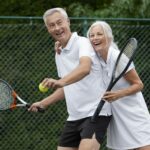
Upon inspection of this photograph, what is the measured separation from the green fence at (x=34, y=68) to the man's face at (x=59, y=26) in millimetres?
2199

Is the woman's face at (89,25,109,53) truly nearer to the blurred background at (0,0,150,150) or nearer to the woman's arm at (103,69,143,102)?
the woman's arm at (103,69,143,102)

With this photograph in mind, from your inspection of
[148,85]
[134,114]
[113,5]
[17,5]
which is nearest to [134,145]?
[134,114]

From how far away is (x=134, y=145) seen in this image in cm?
552

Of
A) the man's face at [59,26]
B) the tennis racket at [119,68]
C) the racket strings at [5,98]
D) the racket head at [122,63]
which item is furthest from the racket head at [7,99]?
the racket head at [122,63]

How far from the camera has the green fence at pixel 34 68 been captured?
7.91m

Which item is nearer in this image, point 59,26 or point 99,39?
point 99,39

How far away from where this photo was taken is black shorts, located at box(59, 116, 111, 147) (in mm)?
5500

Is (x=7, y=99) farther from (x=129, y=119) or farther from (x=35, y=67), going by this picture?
(x=35, y=67)

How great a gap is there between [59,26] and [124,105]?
808mm

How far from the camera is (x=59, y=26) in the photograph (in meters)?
5.61

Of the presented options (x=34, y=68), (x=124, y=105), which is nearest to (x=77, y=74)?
(x=124, y=105)

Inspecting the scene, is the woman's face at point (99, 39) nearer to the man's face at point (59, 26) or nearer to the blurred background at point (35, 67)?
the man's face at point (59, 26)

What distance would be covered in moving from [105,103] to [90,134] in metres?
0.27

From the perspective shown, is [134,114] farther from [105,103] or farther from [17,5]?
[17,5]
